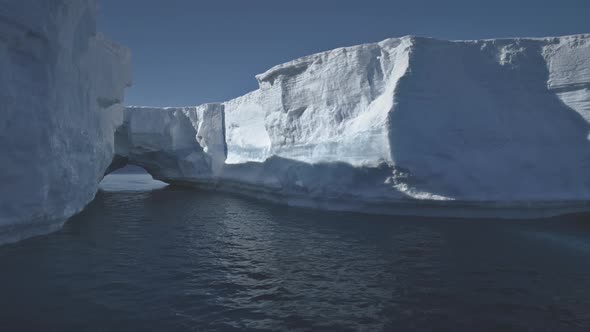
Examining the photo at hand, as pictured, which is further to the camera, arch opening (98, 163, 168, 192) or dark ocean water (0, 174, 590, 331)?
arch opening (98, 163, 168, 192)

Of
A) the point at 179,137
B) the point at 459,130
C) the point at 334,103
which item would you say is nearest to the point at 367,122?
the point at 334,103

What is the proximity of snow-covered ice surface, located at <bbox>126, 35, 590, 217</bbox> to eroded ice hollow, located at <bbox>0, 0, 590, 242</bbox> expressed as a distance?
41mm

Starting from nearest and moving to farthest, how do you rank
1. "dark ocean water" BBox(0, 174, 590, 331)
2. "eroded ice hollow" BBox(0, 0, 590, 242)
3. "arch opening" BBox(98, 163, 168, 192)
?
"dark ocean water" BBox(0, 174, 590, 331) < "eroded ice hollow" BBox(0, 0, 590, 242) < "arch opening" BBox(98, 163, 168, 192)

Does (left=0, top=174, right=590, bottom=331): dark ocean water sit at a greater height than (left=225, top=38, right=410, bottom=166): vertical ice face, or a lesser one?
lesser

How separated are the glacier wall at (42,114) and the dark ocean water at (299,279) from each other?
886 mm

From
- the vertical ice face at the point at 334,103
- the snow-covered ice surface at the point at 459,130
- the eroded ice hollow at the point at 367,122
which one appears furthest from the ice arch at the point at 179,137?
the snow-covered ice surface at the point at 459,130

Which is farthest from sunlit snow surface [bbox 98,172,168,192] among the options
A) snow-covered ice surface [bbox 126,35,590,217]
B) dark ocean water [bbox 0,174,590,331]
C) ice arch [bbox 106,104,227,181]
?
snow-covered ice surface [bbox 126,35,590,217]

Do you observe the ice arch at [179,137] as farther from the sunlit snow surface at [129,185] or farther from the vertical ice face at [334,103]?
the vertical ice face at [334,103]

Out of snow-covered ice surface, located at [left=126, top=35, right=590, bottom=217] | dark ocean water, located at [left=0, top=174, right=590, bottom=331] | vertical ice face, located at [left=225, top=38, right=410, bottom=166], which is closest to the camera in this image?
dark ocean water, located at [left=0, top=174, right=590, bottom=331]

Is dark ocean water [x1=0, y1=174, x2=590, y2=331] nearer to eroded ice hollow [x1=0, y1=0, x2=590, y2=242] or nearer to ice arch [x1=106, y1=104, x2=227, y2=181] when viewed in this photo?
eroded ice hollow [x1=0, y1=0, x2=590, y2=242]

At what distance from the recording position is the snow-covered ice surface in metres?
10.6

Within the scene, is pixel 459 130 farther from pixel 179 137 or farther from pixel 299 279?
pixel 179 137

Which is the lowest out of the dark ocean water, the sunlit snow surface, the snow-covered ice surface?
the dark ocean water

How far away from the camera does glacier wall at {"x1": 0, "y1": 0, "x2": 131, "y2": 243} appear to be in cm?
608
